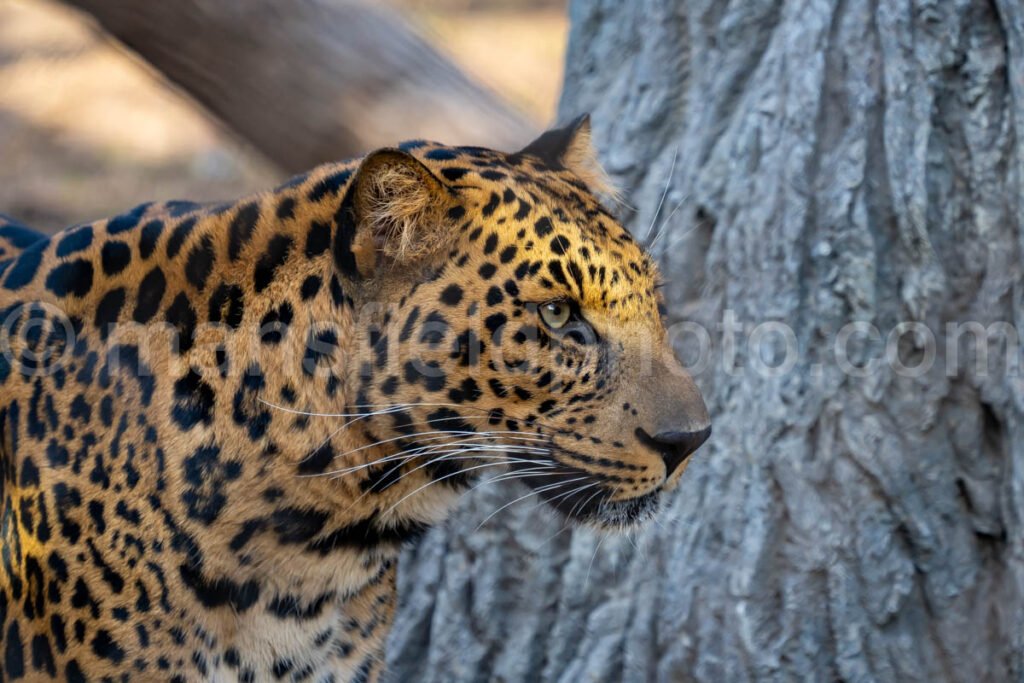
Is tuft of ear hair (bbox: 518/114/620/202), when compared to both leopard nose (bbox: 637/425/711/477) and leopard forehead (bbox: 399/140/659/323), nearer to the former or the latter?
leopard forehead (bbox: 399/140/659/323)

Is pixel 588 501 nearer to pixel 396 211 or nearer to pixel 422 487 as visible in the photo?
pixel 422 487

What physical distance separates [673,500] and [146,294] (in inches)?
→ 80.8

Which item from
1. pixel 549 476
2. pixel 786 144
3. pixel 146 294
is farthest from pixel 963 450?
pixel 146 294

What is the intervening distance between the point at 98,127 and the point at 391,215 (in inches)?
430

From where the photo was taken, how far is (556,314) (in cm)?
332

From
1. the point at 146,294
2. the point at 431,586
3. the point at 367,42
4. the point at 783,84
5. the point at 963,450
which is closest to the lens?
the point at 146,294

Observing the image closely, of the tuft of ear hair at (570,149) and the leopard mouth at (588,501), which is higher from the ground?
the tuft of ear hair at (570,149)

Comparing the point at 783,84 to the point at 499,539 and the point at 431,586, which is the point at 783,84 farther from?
the point at 431,586

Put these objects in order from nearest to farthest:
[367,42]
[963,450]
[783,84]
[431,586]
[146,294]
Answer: [146,294] < [963,450] < [783,84] < [431,586] < [367,42]

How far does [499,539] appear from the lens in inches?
182

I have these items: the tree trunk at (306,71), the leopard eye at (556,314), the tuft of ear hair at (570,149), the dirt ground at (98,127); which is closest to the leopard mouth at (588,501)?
the leopard eye at (556,314)

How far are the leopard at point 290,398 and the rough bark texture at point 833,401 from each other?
2.99ft

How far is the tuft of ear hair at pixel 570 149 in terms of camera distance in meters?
3.98

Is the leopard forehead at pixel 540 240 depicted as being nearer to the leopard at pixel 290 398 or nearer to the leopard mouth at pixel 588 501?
the leopard at pixel 290 398
